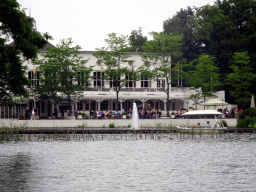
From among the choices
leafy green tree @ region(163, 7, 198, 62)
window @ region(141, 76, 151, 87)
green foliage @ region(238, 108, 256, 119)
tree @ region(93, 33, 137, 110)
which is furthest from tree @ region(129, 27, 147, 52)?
green foliage @ region(238, 108, 256, 119)

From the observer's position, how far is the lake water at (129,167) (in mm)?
16175

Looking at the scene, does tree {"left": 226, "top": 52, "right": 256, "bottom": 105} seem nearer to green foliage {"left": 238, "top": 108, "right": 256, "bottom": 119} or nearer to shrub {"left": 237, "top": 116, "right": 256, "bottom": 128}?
green foliage {"left": 238, "top": 108, "right": 256, "bottom": 119}

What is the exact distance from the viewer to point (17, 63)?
29.5 metres

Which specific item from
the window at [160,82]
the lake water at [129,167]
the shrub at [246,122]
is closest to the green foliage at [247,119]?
the shrub at [246,122]

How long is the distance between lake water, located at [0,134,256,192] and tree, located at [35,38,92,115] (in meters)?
30.8

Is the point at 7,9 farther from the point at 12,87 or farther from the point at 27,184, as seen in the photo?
the point at 27,184

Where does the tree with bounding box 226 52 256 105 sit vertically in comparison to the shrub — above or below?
above

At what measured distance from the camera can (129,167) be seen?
68.6ft

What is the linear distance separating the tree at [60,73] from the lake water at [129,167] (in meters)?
30.8

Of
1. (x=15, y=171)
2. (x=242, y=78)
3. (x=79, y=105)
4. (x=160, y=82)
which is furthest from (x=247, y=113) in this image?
(x=15, y=171)

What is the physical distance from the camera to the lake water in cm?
1618

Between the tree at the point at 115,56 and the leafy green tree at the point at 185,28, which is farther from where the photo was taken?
the leafy green tree at the point at 185,28

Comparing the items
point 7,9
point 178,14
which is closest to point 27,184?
point 7,9

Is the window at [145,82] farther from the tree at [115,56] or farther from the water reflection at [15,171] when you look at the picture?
the water reflection at [15,171]
